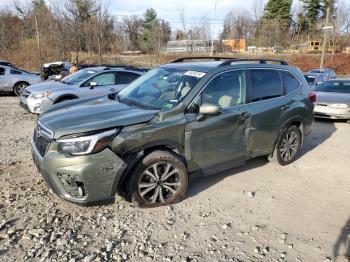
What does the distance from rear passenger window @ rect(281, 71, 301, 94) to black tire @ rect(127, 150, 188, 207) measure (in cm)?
252

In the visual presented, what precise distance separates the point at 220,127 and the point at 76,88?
598 cm

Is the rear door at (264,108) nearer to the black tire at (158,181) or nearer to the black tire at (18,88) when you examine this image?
the black tire at (158,181)

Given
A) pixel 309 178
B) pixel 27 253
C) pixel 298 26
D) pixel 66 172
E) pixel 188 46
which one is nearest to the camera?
pixel 27 253

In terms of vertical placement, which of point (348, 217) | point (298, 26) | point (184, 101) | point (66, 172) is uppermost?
point (298, 26)

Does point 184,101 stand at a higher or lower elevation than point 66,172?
higher

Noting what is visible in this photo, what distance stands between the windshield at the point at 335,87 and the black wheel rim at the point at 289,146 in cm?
600

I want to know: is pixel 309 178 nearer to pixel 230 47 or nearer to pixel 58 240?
pixel 58 240

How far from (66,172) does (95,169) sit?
30cm

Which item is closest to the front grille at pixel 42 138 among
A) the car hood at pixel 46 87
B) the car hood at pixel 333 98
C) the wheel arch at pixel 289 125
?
the wheel arch at pixel 289 125

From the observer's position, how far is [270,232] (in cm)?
369

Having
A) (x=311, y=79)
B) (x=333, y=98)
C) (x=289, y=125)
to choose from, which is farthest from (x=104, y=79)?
(x=311, y=79)

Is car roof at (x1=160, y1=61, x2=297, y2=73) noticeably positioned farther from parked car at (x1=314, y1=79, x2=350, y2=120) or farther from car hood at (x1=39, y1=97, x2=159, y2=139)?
parked car at (x1=314, y1=79, x2=350, y2=120)

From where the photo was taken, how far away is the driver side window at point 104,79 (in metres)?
9.77

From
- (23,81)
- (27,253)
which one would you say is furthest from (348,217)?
(23,81)
